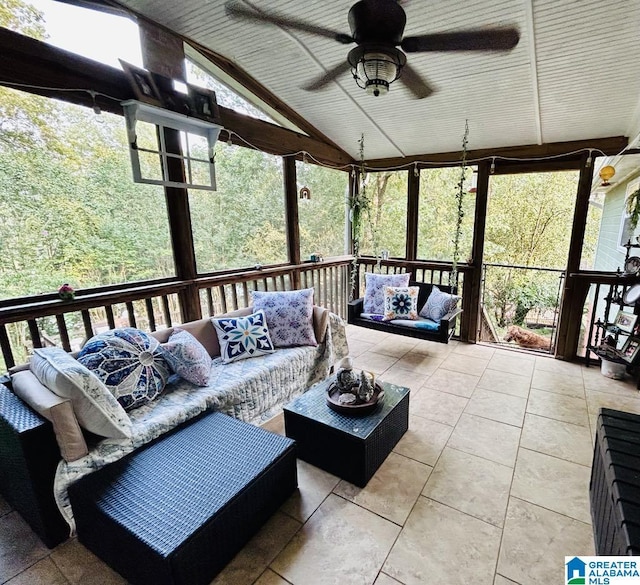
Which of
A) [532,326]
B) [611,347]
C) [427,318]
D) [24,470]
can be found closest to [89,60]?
[24,470]

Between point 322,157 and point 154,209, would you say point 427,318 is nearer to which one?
point 322,157

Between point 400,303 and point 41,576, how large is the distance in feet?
11.6

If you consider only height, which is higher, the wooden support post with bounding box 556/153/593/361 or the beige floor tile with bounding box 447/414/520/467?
the wooden support post with bounding box 556/153/593/361

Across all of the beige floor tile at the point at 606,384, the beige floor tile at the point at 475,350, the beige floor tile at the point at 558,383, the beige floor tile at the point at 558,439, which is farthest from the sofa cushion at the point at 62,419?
the beige floor tile at the point at 606,384

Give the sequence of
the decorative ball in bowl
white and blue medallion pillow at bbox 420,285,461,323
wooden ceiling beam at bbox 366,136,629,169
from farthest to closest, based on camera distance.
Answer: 1. white and blue medallion pillow at bbox 420,285,461,323
2. wooden ceiling beam at bbox 366,136,629,169
3. the decorative ball in bowl

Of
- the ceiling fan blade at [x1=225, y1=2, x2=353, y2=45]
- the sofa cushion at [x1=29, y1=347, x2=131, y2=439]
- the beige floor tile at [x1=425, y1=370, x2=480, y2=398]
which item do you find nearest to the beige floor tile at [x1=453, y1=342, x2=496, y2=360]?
the beige floor tile at [x1=425, y1=370, x2=480, y2=398]

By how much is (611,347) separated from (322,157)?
13.0 feet

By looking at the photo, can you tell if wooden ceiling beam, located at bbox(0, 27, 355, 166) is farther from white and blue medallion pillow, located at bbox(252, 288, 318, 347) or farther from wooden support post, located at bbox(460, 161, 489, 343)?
wooden support post, located at bbox(460, 161, 489, 343)

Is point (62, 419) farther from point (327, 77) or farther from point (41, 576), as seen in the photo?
point (327, 77)

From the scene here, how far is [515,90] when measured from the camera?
9.53 feet

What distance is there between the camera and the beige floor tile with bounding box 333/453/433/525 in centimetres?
184

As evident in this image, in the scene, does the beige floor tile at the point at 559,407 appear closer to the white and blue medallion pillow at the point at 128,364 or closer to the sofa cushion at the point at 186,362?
the sofa cushion at the point at 186,362

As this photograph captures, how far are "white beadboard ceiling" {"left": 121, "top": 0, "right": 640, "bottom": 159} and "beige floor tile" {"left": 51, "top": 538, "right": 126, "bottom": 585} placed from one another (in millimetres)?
3043

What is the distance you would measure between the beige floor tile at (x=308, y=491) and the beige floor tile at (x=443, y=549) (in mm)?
471
